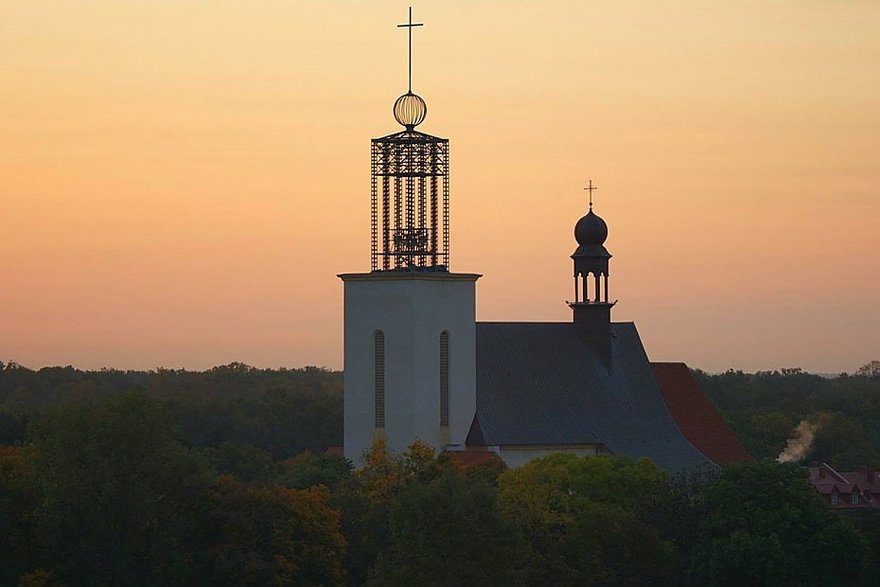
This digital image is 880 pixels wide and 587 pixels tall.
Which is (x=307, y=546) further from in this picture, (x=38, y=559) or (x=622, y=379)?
(x=622, y=379)

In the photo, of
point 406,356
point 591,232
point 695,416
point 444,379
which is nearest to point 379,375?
point 406,356

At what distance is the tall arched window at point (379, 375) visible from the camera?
64188mm

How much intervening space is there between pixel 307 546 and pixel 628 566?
7697mm

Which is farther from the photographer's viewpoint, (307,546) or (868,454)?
(868,454)

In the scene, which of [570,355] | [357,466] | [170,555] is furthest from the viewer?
[570,355]

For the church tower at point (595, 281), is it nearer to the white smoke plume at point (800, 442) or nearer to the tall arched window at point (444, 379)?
the tall arched window at point (444, 379)

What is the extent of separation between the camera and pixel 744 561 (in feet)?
168

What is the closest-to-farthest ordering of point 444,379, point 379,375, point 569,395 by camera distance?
point 379,375 → point 444,379 → point 569,395

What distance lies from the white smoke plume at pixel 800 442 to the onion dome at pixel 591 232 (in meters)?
36.3

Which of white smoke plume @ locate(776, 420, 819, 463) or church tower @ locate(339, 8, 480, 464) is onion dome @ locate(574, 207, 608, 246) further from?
white smoke plume @ locate(776, 420, 819, 463)

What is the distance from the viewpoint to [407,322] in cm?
6397

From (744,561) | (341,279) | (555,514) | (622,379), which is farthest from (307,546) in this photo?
(622,379)

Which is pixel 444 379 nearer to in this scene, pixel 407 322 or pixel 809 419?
pixel 407 322

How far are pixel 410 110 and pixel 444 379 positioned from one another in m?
7.99
